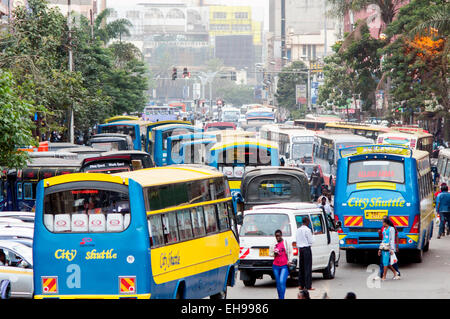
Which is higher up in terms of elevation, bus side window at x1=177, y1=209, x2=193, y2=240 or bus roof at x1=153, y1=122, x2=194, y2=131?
bus side window at x1=177, y1=209, x2=193, y2=240

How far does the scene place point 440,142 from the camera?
60438mm

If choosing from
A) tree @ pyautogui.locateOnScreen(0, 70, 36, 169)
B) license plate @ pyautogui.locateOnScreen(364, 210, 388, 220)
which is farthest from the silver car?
license plate @ pyautogui.locateOnScreen(364, 210, 388, 220)

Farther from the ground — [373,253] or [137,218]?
[137,218]

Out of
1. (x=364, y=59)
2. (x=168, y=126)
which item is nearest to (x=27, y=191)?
(x=168, y=126)

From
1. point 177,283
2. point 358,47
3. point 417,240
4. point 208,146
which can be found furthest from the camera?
point 358,47

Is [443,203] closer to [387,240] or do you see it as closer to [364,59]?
[387,240]

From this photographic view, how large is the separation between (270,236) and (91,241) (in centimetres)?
658

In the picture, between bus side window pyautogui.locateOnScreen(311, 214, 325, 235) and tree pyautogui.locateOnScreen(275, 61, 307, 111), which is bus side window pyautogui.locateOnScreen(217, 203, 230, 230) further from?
tree pyautogui.locateOnScreen(275, 61, 307, 111)

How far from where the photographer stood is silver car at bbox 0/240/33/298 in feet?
60.1

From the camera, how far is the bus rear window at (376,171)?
2378cm

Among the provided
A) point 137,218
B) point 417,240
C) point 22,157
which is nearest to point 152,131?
point 22,157

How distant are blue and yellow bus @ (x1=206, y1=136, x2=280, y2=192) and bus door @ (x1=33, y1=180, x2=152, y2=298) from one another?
21.3 meters

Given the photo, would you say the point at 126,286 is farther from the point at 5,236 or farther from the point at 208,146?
the point at 208,146
